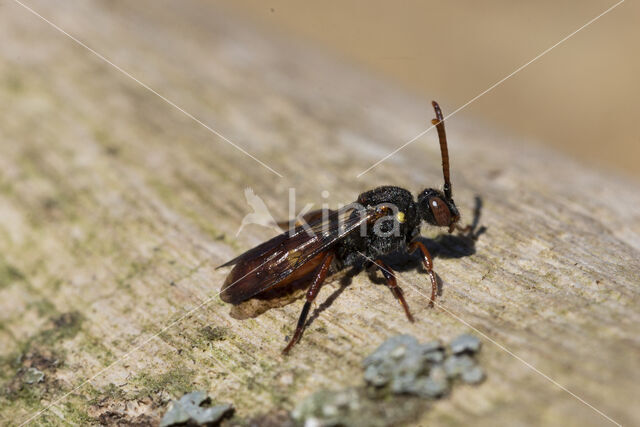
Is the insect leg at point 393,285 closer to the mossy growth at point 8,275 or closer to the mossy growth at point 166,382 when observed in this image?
the mossy growth at point 166,382

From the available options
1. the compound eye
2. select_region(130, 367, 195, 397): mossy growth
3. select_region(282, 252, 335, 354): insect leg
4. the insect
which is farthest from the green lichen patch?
the compound eye

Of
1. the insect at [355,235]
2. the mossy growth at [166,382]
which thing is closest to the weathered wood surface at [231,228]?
the mossy growth at [166,382]

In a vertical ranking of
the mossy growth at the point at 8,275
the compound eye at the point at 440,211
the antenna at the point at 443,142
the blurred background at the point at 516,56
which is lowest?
the blurred background at the point at 516,56

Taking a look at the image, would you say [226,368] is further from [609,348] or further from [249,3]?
[249,3]

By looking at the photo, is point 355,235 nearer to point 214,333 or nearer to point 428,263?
point 428,263

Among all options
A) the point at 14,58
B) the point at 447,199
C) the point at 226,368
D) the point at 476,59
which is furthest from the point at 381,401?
the point at 476,59

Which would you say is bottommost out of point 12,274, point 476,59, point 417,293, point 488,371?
point 476,59
